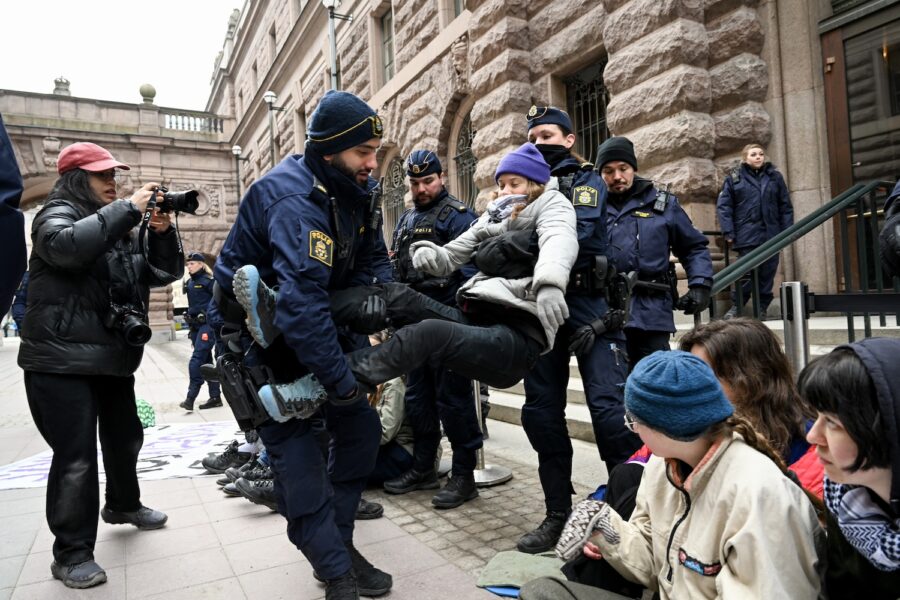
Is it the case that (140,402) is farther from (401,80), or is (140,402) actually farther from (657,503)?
(401,80)

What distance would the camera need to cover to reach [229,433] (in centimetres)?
659

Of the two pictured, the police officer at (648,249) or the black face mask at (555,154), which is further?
the police officer at (648,249)

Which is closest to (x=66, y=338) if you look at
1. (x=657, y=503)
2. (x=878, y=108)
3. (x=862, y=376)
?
(x=657, y=503)

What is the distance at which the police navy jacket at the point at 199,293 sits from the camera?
901cm

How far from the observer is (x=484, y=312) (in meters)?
2.74

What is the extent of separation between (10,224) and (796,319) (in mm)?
3306

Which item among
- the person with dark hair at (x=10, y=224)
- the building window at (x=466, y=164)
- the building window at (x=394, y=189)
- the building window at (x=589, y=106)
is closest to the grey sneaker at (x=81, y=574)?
the person with dark hair at (x=10, y=224)

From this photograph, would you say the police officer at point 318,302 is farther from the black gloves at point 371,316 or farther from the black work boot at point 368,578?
the black gloves at point 371,316

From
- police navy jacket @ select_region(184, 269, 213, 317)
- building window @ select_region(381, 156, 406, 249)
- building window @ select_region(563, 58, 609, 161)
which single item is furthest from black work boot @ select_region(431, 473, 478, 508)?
building window @ select_region(381, 156, 406, 249)

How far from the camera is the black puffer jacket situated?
2.81 meters

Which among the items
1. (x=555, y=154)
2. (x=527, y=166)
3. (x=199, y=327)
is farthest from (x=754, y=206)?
(x=199, y=327)

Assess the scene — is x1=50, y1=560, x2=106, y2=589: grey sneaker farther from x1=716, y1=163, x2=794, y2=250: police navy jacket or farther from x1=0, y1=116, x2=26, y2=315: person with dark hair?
x1=716, y1=163, x2=794, y2=250: police navy jacket

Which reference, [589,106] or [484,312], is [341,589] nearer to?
[484,312]

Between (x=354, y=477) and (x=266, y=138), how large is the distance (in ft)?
76.5
